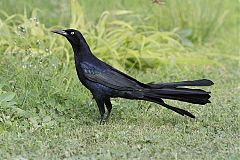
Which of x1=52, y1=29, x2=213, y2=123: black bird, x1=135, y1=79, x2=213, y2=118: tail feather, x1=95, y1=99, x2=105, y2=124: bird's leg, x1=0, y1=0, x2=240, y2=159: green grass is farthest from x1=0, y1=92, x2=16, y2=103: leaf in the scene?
x1=135, y1=79, x2=213, y2=118: tail feather

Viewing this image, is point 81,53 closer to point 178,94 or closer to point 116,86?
point 116,86

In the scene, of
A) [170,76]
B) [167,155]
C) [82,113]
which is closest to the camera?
[167,155]

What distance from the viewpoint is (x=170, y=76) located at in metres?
8.19

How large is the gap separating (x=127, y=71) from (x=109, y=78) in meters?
2.19

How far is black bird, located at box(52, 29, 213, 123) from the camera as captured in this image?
5969 millimetres

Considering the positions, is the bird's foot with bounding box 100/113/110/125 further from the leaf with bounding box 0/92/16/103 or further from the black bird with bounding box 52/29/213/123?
the leaf with bounding box 0/92/16/103

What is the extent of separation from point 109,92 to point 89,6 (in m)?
3.96

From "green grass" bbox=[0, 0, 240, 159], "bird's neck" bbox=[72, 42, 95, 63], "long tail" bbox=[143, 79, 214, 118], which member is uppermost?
"bird's neck" bbox=[72, 42, 95, 63]

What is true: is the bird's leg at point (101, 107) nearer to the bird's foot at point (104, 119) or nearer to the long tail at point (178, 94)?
the bird's foot at point (104, 119)

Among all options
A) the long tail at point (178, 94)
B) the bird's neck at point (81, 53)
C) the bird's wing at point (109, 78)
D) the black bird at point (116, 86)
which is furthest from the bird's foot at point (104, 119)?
the bird's neck at point (81, 53)

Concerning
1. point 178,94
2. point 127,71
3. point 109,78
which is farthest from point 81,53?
point 127,71

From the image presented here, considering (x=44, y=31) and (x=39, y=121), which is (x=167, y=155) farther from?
(x=44, y=31)

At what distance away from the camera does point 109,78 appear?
20.1 ft

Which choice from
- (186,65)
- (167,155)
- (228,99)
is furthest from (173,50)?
(167,155)
